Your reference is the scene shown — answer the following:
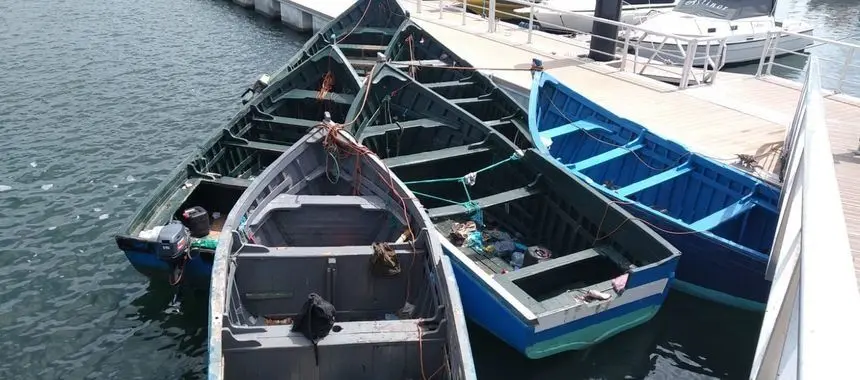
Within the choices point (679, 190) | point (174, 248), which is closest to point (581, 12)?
point (679, 190)

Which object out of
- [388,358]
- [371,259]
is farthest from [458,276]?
[388,358]

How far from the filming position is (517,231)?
9.80m

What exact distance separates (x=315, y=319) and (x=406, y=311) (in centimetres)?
173

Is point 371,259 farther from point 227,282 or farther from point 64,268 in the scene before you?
point 64,268

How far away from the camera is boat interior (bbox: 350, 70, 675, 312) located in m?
8.08

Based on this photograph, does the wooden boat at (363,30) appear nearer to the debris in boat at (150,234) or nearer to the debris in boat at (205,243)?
the debris in boat at (150,234)

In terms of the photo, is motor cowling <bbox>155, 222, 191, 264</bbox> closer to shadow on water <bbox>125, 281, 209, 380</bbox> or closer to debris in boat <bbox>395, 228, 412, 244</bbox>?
shadow on water <bbox>125, 281, 209, 380</bbox>

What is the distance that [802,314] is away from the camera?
111 inches

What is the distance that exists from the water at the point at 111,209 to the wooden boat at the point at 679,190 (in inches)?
36.1

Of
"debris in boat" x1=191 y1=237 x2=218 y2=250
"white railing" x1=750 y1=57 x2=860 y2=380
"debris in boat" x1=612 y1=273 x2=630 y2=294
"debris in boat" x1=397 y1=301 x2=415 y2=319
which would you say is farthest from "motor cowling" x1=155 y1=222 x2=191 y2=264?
"white railing" x1=750 y1=57 x2=860 y2=380

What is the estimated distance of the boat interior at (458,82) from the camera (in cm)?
1203

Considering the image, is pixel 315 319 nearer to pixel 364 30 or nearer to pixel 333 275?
pixel 333 275

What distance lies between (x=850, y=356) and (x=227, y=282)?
595 centimetres

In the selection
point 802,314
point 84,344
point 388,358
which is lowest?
point 84,344
